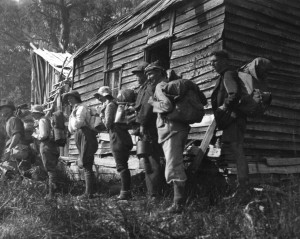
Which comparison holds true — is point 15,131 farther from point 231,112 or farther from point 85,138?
point 231,112

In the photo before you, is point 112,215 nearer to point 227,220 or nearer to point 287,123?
point 227,220

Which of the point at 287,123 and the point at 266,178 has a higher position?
the point at 287,123

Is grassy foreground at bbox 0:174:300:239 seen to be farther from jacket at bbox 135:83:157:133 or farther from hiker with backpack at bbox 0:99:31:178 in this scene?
hiker with backpack at bbox 0:99:31:178

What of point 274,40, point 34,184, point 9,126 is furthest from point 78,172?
point 274,40

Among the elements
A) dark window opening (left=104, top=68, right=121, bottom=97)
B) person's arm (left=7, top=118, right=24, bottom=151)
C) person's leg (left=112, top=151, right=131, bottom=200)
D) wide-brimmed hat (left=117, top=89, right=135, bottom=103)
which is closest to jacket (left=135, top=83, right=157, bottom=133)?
wide-brimmed hat (left=117, top=89, right=135, bottom=103)

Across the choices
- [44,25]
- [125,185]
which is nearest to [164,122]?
[125,185]

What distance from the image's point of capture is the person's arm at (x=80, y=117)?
232 inches

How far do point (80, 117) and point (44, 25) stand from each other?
20048mm

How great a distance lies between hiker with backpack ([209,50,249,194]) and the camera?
4.45m

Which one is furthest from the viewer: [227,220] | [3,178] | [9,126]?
[9,126]

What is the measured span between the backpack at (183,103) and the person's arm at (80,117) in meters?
1.86

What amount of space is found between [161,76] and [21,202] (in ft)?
8.47

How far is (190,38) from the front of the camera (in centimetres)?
750

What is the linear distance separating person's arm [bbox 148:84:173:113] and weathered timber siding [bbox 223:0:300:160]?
8.62 feet
